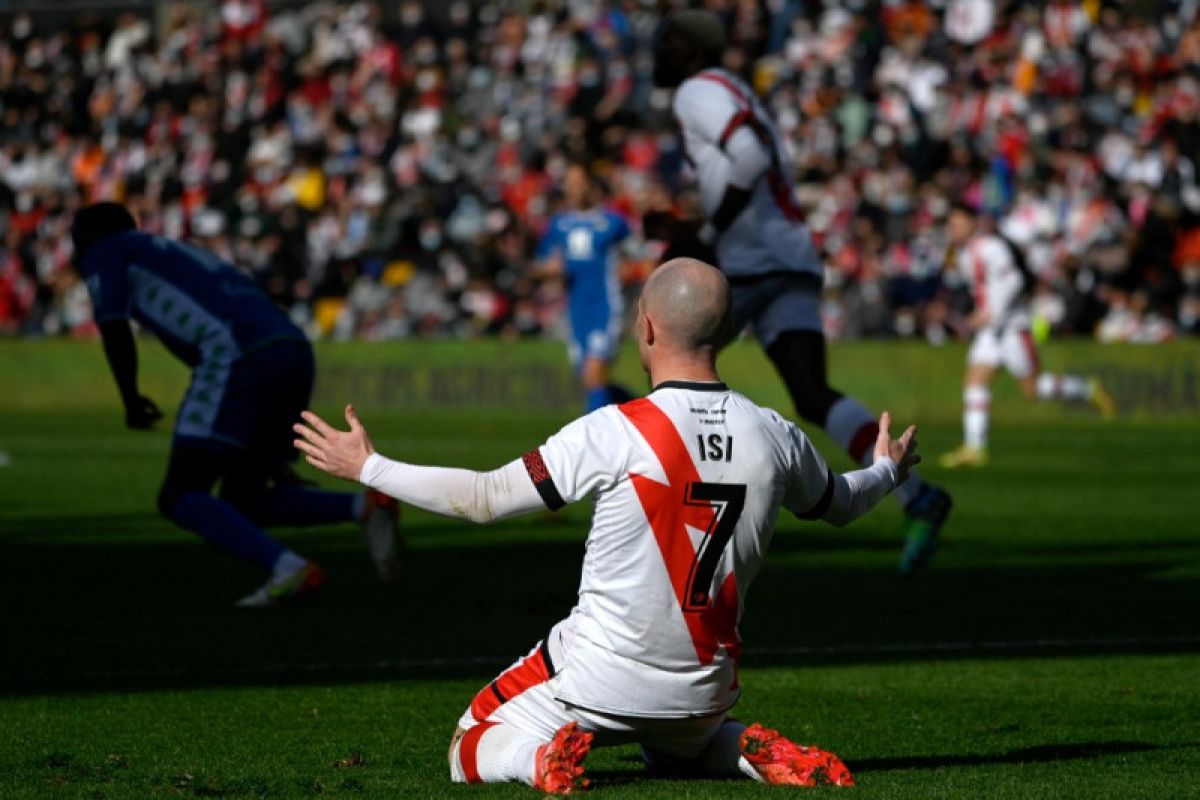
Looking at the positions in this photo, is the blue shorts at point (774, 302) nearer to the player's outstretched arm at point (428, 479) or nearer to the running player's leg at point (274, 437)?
the running player's leg at point (274, 437)

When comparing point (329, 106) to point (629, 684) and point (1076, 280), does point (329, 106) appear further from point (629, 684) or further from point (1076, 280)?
point (629, 684)

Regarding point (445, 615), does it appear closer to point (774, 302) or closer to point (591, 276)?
point (774, 302)

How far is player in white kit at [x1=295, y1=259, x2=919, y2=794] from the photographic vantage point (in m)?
4.67

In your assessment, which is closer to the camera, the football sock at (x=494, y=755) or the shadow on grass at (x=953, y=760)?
the football sock at (x=494, y=755)

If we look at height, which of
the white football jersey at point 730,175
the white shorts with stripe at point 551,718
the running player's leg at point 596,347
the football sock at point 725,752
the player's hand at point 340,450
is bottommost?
the football sock at point 725,752

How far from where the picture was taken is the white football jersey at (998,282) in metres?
19.2

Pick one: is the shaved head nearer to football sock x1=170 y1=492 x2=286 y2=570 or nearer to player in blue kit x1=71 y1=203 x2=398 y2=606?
player in blue kit x1=71 y1=203 x2=398 y2=606

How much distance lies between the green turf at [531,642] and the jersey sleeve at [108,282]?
4.10 ft

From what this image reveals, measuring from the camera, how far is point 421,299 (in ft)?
94.9

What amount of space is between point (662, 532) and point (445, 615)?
3.89 metres

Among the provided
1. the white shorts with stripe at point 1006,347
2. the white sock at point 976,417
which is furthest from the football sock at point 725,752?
the white shorts with stripe at point 1006,347

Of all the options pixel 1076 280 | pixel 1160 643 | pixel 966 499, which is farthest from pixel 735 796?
pixel 1076 280

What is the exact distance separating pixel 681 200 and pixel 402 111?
7.07 meters

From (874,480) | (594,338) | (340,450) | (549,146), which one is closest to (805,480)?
(874,480)
